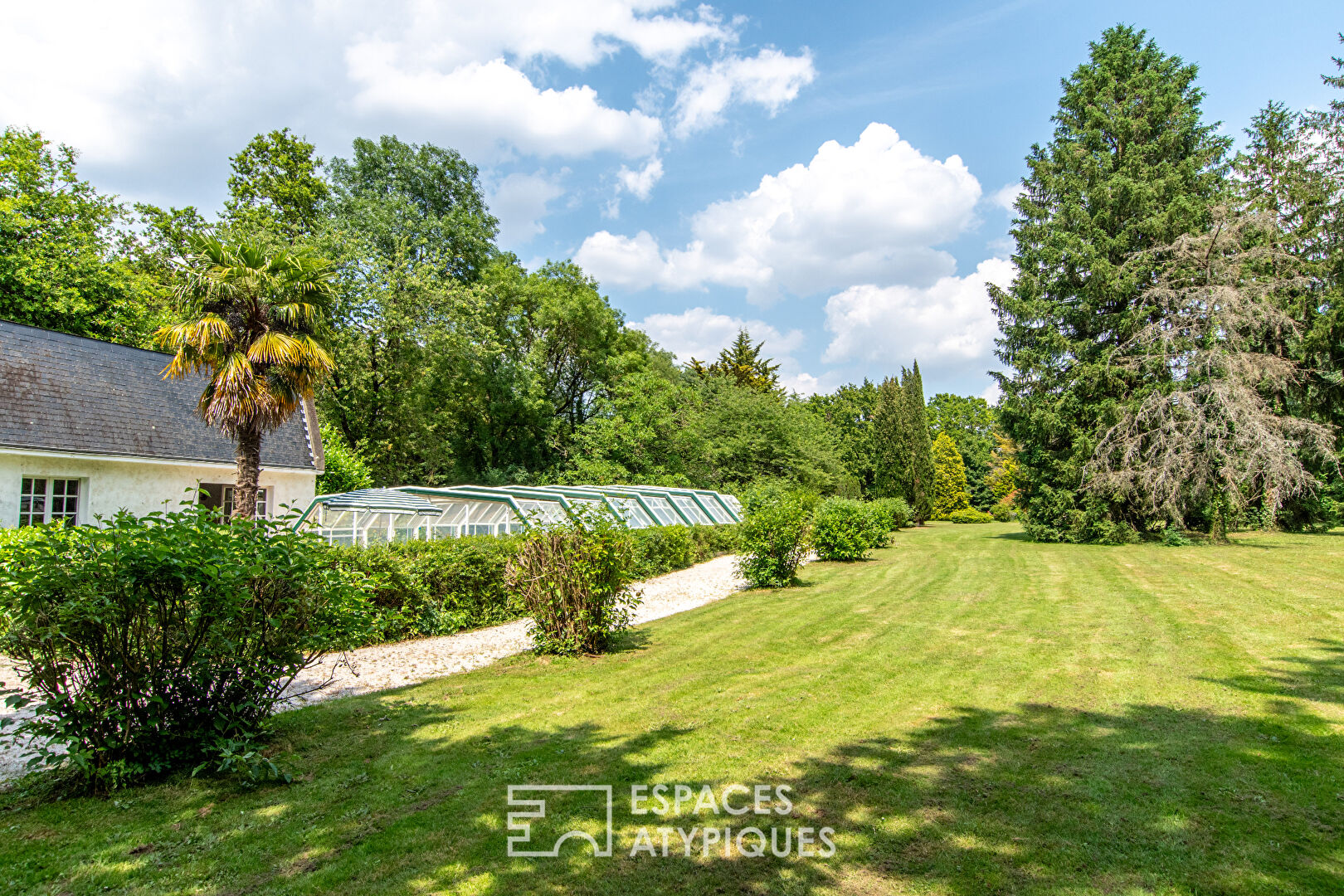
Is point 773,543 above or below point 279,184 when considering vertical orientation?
below

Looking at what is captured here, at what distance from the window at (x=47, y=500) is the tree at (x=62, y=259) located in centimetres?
840

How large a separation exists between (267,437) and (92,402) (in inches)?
164

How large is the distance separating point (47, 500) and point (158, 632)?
14292 millimetres

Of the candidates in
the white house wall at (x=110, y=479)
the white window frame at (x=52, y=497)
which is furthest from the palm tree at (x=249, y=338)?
the white window frame at (x=52, y=497)

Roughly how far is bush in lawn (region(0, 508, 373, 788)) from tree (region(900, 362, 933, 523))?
37.5m

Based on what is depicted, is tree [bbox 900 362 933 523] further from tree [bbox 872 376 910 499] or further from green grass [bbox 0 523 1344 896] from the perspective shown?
green grass [bbox 0 523 1344 896]

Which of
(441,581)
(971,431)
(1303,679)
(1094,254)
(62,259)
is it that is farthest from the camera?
(971,431)

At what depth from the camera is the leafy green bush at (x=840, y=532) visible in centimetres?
1878

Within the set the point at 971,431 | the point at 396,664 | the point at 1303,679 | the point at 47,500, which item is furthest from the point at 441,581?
the point at 971,431

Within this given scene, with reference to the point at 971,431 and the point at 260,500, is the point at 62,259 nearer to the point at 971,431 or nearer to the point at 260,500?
the point at 260,500

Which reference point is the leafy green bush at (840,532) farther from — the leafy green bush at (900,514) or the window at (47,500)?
the window at (47,500)

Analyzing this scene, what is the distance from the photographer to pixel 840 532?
18.8 m

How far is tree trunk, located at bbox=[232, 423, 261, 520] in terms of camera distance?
1286 centimetres

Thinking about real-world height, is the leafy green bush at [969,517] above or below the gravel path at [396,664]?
above
